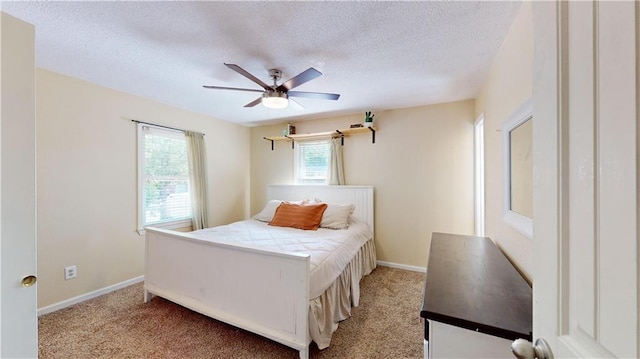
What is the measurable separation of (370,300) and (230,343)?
134 centimetres

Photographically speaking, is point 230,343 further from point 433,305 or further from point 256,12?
point 256,12

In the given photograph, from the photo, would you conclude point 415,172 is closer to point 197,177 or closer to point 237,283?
point 237,283

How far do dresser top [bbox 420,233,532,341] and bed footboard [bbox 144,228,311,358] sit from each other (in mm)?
808

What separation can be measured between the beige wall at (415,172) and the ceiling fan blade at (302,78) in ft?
5.91

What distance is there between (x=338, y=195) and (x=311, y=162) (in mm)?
764

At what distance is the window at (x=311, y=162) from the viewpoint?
3877 millimetres

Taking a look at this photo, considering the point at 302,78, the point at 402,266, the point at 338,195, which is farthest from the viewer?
the point at 338,195

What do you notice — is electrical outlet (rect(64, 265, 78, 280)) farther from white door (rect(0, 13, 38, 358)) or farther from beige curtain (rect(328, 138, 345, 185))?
beige curtain (rect(328, 138, 345, 185))

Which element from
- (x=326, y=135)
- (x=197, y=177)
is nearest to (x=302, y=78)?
(x=326, y=135)

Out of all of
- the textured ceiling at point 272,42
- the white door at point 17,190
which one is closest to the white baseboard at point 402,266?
the textured ceiling at point 272,42

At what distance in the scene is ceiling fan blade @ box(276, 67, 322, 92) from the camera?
170 centimetres

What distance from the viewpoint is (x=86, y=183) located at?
8.15 feet

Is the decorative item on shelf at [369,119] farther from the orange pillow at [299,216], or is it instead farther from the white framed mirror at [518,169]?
the white framed mirror at [518,169]

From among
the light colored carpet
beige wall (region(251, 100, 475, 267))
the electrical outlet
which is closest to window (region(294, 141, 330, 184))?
beige wall (region(251, 100, 475, 267))
